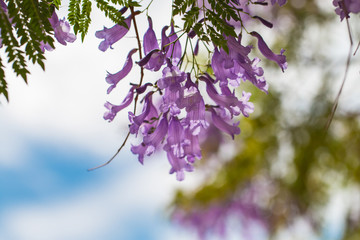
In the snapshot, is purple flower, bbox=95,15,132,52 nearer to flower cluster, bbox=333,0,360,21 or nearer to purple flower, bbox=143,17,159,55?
purple flower, bbox=143,17,159,55

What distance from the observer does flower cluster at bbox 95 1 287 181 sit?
874 millimetres

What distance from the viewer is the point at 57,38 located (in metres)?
0.91

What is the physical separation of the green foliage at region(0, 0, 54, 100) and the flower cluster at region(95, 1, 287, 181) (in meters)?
0.16

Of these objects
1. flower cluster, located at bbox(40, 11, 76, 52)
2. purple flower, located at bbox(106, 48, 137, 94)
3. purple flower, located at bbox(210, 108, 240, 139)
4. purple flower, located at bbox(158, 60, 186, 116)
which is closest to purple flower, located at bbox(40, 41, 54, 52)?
flower cluster, located at bbox(40, 11, 76, 52)

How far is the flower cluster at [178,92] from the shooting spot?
874 mm

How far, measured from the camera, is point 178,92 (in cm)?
87

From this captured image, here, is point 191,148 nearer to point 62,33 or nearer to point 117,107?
point 117,107

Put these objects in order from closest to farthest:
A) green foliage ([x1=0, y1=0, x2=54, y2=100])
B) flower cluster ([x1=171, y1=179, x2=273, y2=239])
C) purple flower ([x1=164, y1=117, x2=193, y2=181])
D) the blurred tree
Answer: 1. green foliage ([x1=0, y1=0, x2=54, y2=100])
2. purple flower ([x1=164, y1=117, x2=193, y2=181])
3. the blurred tree
4. flower cluster ([x1=171, y1=179, x2=273, y2=239])

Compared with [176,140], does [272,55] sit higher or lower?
higher

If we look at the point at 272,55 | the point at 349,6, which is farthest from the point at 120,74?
the point at 349,6

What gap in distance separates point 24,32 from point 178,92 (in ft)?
0.93

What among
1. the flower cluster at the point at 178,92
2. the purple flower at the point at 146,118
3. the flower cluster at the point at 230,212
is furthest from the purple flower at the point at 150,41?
the flower cluster at the point at 230,212

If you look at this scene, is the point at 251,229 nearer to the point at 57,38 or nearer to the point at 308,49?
the point at 308,49

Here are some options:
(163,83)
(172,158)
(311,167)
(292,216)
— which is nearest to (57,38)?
(163,83)
